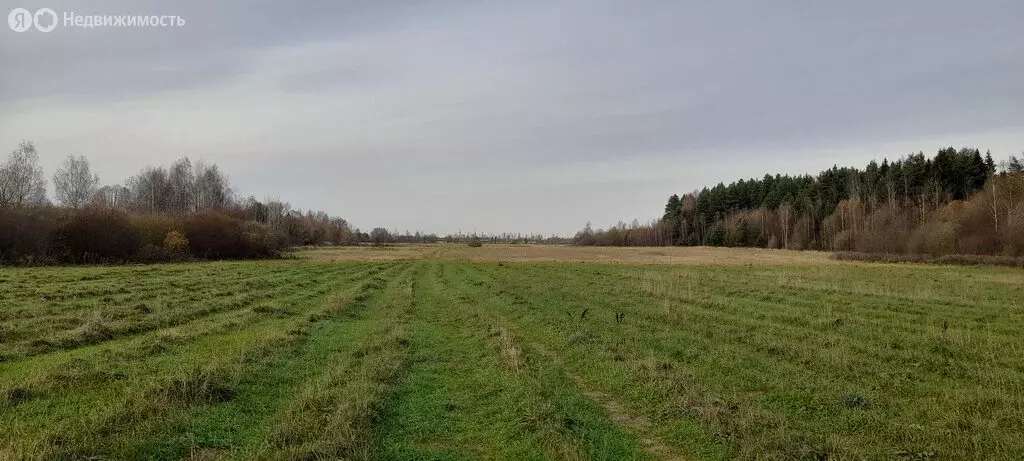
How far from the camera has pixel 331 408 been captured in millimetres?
7527

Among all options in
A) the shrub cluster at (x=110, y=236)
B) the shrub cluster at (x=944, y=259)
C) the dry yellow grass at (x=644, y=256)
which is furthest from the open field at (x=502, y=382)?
the dry yellow grass at (x=644, y=256)

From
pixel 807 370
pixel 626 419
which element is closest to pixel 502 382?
pixel 626 419

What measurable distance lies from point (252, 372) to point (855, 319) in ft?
57.8

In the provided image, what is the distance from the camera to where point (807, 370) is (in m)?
10.6

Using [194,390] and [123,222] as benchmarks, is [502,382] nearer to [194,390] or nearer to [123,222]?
[194,390]

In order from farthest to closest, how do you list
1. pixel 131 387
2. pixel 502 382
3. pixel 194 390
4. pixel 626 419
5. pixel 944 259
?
pixel 944 259 → pixel 502 382 → pixel 131 387 → pixel 194 390 → pixel 626 419

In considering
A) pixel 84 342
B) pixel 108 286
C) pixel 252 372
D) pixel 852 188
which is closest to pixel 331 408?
pixel 252 372

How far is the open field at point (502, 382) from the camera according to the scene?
6484 mm

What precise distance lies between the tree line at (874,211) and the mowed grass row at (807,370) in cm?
4975

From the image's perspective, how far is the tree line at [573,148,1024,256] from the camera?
6088cm

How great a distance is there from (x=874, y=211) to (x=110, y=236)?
101 m

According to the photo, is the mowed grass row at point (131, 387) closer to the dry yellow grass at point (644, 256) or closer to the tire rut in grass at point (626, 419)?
the tire rut in grass at point (626, 419)

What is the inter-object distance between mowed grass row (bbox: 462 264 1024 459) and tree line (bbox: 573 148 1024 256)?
4975cm

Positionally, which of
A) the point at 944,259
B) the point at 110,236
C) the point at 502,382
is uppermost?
the point at 110,236
